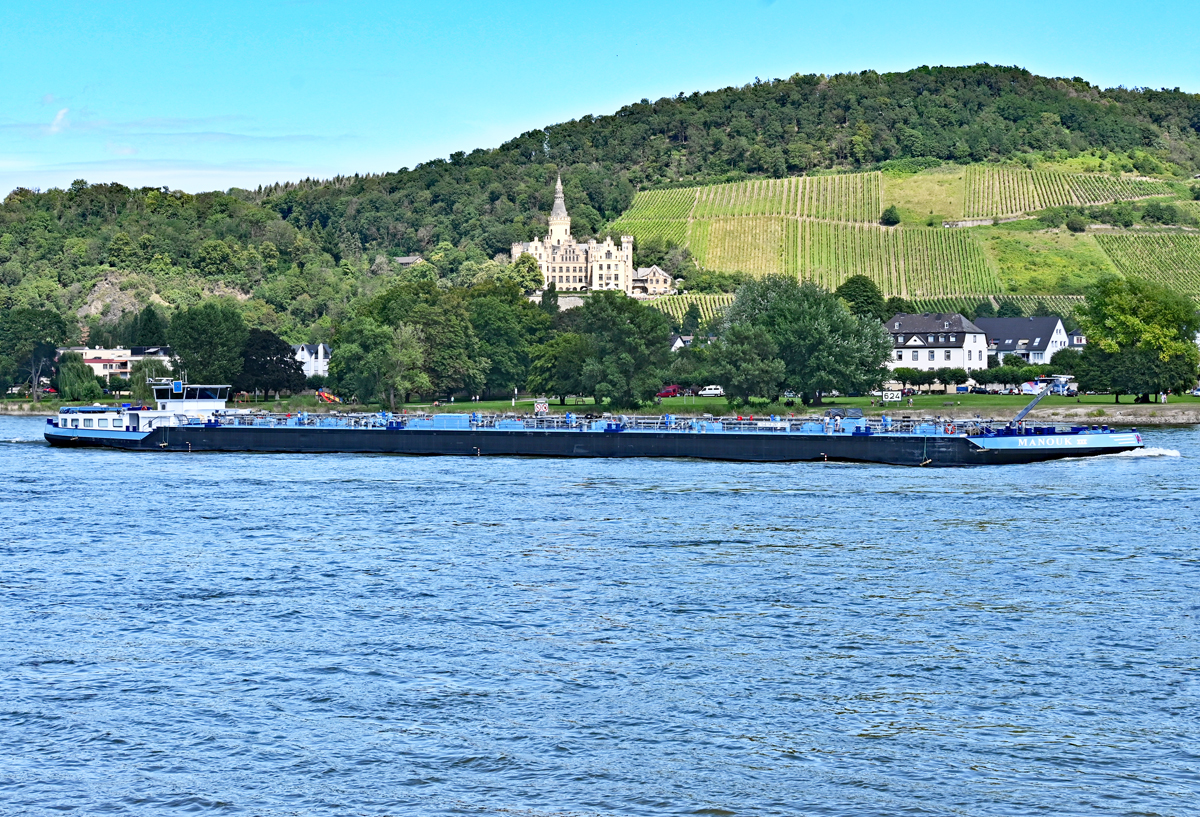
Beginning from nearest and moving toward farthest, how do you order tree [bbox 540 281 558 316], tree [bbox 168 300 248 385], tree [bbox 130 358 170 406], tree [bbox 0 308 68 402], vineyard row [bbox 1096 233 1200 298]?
1. tree [bbox 130 358 170 406]
2. tree [bbox 168 300 248 385]
3. tree [bbox 540 281 558 316]
4. tree [bbox 0 308 68 402]
5. vineyard row [bbox 1096 233 1200 298]

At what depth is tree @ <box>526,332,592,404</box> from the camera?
118 m

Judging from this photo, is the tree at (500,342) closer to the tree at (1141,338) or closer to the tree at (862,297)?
the tree at (862,297)

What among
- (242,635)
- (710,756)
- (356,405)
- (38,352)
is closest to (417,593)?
(242,635)

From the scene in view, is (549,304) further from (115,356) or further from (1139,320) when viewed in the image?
(1139,320)

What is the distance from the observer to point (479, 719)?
25312mm

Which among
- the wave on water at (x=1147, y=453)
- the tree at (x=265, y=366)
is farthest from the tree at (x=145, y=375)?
the wave on water at (x=1147, y=453)

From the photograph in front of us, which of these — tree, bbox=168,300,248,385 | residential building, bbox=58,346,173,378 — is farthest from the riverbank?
residential building, bbox=58,346,173,378

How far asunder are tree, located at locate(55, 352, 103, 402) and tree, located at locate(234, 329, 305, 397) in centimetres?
2306

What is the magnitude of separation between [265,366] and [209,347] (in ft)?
19.6

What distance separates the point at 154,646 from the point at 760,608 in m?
14.8

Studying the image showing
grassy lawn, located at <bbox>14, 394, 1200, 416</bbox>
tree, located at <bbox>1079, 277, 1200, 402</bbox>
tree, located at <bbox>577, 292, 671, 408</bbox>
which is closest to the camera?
grassy lawn, located at <bbox>14, 394, 1200, 416</bbox>

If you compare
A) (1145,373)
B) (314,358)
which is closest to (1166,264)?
(1145,373)

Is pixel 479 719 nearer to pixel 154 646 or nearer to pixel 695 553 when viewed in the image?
pixel 154 646

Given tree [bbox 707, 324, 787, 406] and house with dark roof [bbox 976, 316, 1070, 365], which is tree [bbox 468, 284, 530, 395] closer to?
tree [bbox 707, 324, 787, 406]
